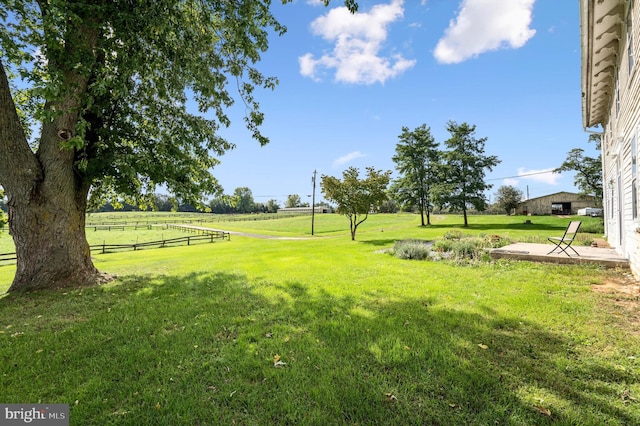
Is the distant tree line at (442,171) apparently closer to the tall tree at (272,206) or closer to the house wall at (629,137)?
the house wall at (629,137)

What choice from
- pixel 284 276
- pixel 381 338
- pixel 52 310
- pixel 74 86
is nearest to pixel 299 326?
pixel 381 338

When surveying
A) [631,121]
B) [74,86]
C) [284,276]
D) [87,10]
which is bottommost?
[284,276]

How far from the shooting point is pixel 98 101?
6719mm

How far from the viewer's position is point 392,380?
2.65 m

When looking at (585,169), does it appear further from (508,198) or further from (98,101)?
(98,101)

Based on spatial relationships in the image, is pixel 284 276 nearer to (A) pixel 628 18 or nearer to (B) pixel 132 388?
(B) pixel 132 388

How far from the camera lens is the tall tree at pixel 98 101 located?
5602 mm

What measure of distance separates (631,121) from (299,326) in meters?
7.97

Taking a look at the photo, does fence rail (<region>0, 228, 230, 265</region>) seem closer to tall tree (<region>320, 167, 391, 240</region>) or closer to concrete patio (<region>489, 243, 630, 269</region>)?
tall tree (<region>320, 167, 391, 240</region>)

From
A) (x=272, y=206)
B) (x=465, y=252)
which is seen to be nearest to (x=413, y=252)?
(x=465, y=252)

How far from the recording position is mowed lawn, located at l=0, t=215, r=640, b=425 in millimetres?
2299

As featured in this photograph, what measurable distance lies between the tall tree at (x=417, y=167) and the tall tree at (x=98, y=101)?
27967mm

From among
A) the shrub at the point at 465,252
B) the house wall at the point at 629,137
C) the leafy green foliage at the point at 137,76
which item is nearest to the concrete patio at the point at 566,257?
the house wall at the point at 629,137

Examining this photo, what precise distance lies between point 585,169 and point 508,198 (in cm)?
2407
